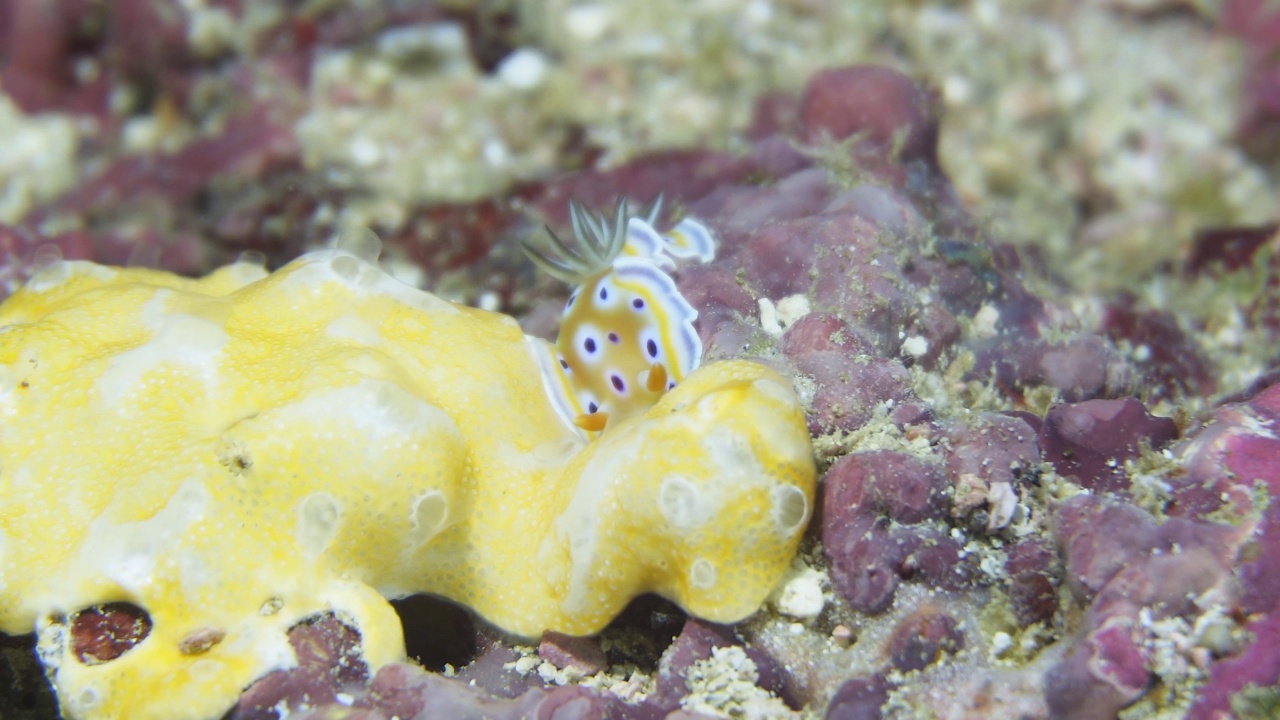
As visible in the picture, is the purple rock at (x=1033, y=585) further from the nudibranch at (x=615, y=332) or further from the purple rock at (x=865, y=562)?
the nudibranch at (x=615, y=332)

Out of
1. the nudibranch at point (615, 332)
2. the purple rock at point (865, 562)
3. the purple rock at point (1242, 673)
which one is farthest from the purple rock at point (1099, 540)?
the nudibranch at point (615, 332)

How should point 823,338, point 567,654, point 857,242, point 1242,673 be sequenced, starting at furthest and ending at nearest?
point 857,242 < point 823,338 < point 567,654 < point 1242,673

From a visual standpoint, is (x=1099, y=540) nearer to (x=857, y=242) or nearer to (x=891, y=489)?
(x=891, y=489)

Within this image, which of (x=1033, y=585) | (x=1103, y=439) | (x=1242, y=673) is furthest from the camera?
(x=1103, y=439)

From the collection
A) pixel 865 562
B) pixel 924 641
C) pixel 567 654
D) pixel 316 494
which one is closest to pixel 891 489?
pixel 865 562

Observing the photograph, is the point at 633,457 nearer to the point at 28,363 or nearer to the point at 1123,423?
the point at 1123,423
